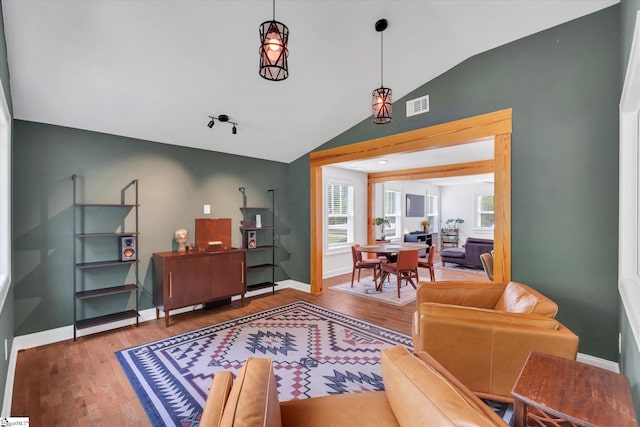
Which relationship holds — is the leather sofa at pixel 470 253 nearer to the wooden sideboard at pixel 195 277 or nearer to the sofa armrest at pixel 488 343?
the sofa armrest at pixel 488 343

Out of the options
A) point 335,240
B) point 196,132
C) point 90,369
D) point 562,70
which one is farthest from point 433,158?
point 90,369

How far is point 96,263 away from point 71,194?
0.81 metres

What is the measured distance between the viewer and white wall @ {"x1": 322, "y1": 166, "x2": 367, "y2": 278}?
6.45 meters

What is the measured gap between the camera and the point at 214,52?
2.83 metres

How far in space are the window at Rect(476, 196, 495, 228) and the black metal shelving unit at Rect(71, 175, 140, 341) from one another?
1015cm

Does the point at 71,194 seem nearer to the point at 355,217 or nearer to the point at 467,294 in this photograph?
the point at 467,294

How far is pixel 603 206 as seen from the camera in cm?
258

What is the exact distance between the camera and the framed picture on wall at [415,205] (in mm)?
9281

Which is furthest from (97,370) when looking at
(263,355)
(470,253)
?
(470,253)

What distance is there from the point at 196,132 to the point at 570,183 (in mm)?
4153

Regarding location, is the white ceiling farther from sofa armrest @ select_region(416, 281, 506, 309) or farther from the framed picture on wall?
the framed picture on wall

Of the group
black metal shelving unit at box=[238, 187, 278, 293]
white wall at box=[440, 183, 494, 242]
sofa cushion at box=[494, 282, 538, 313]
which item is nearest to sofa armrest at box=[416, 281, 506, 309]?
sofa cushion at box=[494, 282, 538, 313]

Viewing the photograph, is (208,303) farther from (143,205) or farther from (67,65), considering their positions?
(67,65)

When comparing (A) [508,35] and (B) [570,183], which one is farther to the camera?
(A) [508,35]
